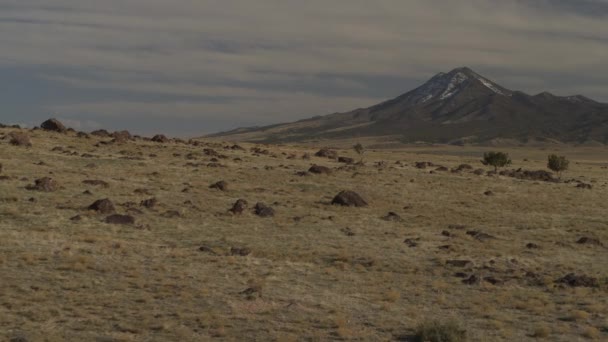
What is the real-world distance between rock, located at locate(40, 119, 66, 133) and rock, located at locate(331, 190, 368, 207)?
170 ft

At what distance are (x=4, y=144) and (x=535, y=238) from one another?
4986 cm

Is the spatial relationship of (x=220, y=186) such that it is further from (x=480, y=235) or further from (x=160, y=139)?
(x=160, y=139)

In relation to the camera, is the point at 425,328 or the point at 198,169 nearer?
the point at 425,328

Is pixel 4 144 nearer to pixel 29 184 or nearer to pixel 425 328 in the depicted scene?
pixel 29 184

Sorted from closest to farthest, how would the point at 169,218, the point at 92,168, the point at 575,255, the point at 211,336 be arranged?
the point at 211,336 < the point at 575,255 < the point at 169,218 < the point at 92,168

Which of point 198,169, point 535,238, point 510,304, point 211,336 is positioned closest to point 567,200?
point 535,238

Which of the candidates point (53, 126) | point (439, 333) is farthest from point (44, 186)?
point (53, 126)

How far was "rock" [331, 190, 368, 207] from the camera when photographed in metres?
47.8

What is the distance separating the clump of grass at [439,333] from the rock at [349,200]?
95.6ft

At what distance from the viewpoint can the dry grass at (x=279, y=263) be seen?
19.5 meters

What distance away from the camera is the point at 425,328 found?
18312 millimetres

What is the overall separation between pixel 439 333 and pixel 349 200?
30331 mm

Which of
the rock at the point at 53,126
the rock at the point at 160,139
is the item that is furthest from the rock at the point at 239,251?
the rock at the point at 160,139

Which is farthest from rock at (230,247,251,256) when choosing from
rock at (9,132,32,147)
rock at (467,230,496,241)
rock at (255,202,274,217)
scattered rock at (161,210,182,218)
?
rock at (9,132,32,147)
